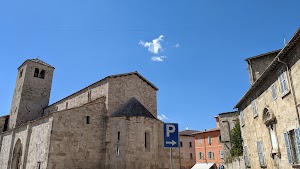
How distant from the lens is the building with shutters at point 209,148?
3453 centimetres

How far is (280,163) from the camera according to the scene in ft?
36.2

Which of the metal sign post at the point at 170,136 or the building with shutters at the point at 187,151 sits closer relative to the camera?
the metal sign post at the point at 170,136

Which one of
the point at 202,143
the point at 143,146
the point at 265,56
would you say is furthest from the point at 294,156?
the point at 202,143

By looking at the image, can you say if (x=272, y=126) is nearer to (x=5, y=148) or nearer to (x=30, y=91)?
(x=5, y=148)

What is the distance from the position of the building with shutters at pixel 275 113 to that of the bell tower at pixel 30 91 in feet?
84.7

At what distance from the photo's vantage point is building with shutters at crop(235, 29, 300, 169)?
371 inches

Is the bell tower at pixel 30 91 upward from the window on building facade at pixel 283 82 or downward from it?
upward

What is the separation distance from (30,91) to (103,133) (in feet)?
→ 56.8

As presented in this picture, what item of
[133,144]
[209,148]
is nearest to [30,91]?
[133,144]

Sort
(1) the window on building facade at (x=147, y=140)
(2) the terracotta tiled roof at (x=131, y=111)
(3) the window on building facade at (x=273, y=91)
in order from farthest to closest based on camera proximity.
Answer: (2) the terracotta tiled roof at (x=131, y=111), (1) the window on building facade at (x=147, y=140), (3) the window on building facade at (x=273, y=91)

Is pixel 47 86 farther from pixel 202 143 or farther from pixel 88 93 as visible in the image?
pixel 202 143

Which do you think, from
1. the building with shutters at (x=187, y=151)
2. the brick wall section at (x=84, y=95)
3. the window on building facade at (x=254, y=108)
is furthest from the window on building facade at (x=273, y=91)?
the building with shutters at (x=187, y=151)

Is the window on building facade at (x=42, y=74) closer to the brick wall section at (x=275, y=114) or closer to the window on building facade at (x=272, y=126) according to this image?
the brick wall section at (x=275, y=114)

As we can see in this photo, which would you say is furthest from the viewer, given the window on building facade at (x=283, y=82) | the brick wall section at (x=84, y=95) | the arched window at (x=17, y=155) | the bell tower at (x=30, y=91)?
the bell tower at (x=30, y=91)
